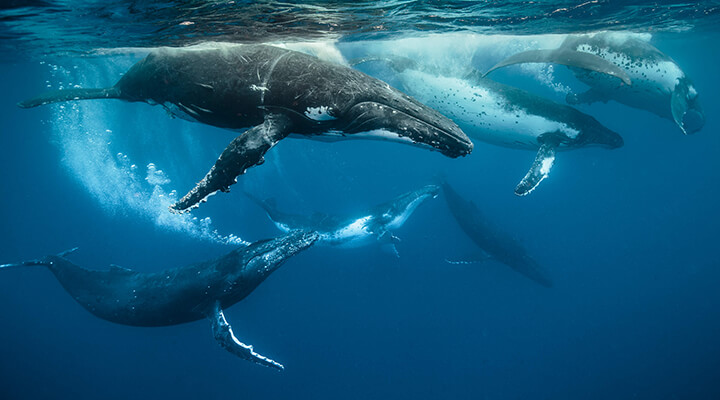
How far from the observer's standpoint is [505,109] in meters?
9.70

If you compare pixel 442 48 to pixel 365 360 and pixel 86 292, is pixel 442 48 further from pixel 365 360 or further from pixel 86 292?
pixel 86 292

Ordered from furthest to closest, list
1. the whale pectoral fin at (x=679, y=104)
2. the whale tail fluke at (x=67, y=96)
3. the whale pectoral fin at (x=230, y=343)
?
the whale pectoral fin at (x=679, y=104) → the whale pectoral fin at (x=230, y=343) → the whale tail fluke at (x=67, y=96)

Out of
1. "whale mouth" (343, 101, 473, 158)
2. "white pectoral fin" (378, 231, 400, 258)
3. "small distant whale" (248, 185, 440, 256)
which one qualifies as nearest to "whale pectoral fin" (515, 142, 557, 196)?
"whale mouth" (343, 101, 473, 158)

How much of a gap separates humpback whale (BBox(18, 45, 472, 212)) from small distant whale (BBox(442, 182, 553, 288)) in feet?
41.5

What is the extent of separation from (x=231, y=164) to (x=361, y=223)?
11.6 meters

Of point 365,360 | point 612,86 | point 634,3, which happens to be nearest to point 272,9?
point 612,86

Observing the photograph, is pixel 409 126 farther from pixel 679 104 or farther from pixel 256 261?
pixel 679 104

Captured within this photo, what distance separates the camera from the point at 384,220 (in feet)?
49.3

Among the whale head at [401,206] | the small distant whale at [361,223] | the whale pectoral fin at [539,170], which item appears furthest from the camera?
the whale head at [401,206]

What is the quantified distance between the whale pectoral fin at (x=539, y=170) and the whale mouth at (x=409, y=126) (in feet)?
16.2

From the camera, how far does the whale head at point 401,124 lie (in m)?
3.53

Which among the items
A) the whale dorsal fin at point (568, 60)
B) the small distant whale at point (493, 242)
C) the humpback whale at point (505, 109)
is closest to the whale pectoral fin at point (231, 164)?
the whale dorsal fin at point (568, 60)

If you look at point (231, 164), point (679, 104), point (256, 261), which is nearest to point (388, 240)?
point (256, 261)

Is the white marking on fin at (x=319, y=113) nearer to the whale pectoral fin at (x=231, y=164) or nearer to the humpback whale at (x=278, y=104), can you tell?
the humpback whale at (x=278, y=104)
